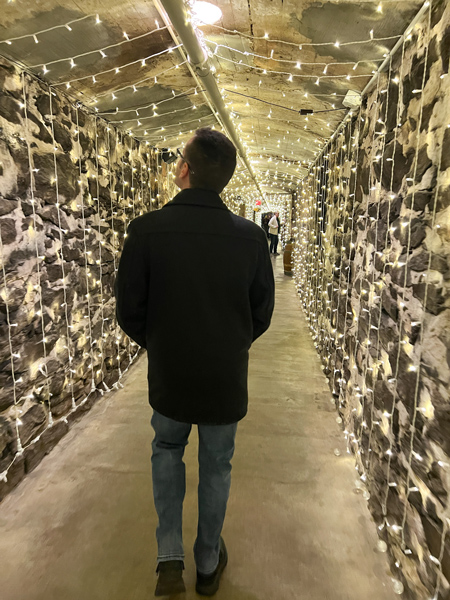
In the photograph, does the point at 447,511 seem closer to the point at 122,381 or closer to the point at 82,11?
the point at 82,11

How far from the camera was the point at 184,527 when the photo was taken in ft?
5.75

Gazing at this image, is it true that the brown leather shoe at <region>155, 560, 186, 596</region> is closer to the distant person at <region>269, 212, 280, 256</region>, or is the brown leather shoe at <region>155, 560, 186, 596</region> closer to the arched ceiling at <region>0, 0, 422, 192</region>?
the arched ceiling at <region>0, 0, 422, 192</region>

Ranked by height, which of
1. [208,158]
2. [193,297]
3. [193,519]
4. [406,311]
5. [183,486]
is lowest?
[193,519]

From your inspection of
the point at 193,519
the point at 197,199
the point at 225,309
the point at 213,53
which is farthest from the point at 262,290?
the point at 213,53

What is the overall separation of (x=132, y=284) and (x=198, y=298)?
0.72 feet

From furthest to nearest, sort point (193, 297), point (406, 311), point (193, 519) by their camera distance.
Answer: point (193, 519), point (406, 311), point (193, 297)

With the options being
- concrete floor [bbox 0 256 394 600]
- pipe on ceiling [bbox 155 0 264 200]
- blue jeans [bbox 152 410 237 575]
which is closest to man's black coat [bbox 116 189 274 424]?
blue jeans [bbox 152 410 237 575]

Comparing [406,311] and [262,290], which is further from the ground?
[262,290]

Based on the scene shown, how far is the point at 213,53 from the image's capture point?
2.31 m

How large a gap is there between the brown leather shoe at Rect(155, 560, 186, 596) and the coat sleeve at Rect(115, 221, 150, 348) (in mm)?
859

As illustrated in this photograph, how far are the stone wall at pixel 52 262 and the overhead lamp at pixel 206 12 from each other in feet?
3.08

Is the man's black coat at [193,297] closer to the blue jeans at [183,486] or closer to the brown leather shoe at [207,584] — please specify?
the blue jeans at [183,486]

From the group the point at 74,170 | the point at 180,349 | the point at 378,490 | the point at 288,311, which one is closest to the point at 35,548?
the point at 180,349

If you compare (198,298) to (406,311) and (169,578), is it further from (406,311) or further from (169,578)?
(169,578)
